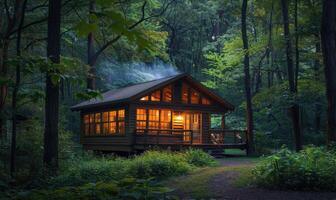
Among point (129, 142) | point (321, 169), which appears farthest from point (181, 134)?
point (321, 169)

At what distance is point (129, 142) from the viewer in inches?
949

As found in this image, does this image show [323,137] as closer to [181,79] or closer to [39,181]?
[181,79]

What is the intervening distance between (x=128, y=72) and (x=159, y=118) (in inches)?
755

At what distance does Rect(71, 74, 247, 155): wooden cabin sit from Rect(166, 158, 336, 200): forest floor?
9938 mm

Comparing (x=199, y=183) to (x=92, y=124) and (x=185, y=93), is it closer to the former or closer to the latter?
(x=185, y=93)

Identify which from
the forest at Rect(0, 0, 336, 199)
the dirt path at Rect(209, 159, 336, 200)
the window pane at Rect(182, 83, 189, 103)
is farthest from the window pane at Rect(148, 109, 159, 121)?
the dirt path at Rect(209, 159, 336, 200)

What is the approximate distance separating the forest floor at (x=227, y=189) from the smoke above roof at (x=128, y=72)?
2784 centimetres

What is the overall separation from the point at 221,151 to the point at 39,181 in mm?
16798

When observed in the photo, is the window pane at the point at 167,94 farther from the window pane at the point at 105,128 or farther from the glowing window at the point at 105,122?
the window pane at the point at 105,128

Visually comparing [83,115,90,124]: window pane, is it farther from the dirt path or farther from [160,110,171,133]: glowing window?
the dirt path

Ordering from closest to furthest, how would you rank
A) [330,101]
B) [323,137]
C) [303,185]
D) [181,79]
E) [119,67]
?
[303,185], [330,101], [181,79], [323,137], [119,67]

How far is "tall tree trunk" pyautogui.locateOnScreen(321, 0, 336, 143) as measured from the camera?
1338cm

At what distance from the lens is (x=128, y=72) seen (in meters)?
44.7

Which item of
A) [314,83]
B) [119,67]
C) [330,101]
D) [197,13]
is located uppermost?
[197,13]
